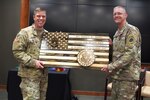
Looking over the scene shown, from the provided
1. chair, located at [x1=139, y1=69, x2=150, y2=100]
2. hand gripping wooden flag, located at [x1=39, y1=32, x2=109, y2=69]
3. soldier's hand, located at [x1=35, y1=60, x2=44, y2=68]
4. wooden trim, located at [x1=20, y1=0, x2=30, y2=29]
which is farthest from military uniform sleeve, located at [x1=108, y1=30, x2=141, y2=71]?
wooden trim, located at [x1=20, y1=0, x2=30, y2=29]

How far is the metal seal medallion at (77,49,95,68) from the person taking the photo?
345cm

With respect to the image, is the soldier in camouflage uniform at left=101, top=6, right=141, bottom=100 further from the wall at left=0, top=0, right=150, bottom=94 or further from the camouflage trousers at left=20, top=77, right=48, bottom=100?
the wall at left=0, top=0, right=150, bottom=94

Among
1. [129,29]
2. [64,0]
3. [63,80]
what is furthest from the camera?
[64,0]

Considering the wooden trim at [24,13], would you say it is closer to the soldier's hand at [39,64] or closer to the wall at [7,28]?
the wall at [7,28]

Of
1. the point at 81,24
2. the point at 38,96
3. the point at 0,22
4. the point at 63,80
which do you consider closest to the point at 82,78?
the point at 81,24

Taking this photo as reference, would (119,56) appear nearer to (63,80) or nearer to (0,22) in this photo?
(63,80)

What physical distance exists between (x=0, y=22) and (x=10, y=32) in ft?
1.01

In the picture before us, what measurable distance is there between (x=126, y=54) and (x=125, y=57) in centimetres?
4

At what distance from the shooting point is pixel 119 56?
3389 millimetres

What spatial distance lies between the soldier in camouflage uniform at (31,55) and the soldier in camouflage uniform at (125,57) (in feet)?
2.69

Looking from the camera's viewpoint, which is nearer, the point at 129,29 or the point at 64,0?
the point at 129,29

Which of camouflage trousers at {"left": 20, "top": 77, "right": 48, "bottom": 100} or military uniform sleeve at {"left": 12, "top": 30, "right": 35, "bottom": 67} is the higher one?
military uniform sleeve at {"left": 12, "top": 30, "right": 35, "bottom": 67}

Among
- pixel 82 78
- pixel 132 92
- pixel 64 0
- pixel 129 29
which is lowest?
pixel 82 78

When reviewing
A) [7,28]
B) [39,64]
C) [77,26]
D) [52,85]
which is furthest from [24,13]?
[39,64]
